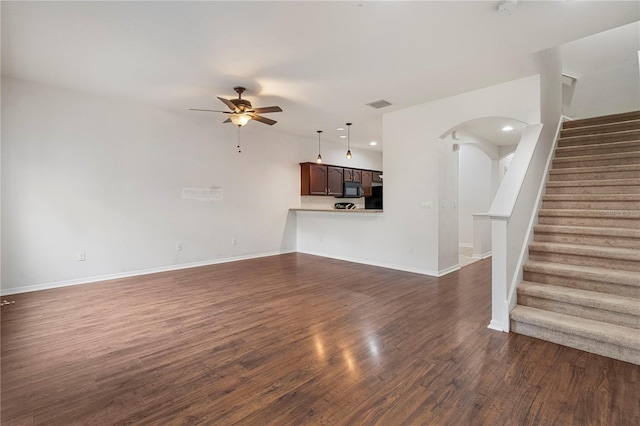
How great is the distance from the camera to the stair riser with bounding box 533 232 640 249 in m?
2.97

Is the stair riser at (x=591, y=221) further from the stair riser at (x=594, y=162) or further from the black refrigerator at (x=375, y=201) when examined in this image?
the black refrigerator at (x=375, y=201)

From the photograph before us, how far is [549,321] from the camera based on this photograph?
2.55 m

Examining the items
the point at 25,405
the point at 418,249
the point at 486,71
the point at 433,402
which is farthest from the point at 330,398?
the point at 486,71

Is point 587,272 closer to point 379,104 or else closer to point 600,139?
point 600,139

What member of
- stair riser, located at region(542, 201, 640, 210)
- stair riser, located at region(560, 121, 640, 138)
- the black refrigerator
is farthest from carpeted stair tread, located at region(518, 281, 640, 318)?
the black refrigerator

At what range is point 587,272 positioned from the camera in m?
2.79

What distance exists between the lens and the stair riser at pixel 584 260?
279 cm

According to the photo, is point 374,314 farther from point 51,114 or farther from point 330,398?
point 51,114

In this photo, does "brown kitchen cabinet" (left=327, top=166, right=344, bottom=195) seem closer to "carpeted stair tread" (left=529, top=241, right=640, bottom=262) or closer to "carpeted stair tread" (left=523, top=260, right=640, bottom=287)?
"carpeted stair tread" (left=529, top=241, right=640, bottom=262)

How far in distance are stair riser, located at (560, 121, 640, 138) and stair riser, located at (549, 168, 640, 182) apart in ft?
3.57

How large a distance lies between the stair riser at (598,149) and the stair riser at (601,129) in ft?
1.76

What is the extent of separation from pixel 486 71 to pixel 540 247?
219cm

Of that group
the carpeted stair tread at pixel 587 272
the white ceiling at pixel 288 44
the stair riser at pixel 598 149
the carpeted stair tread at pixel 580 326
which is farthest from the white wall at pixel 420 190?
the carpeted stair tread at pixel 580 326

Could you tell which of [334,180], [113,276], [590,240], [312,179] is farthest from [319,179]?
[590,240]
